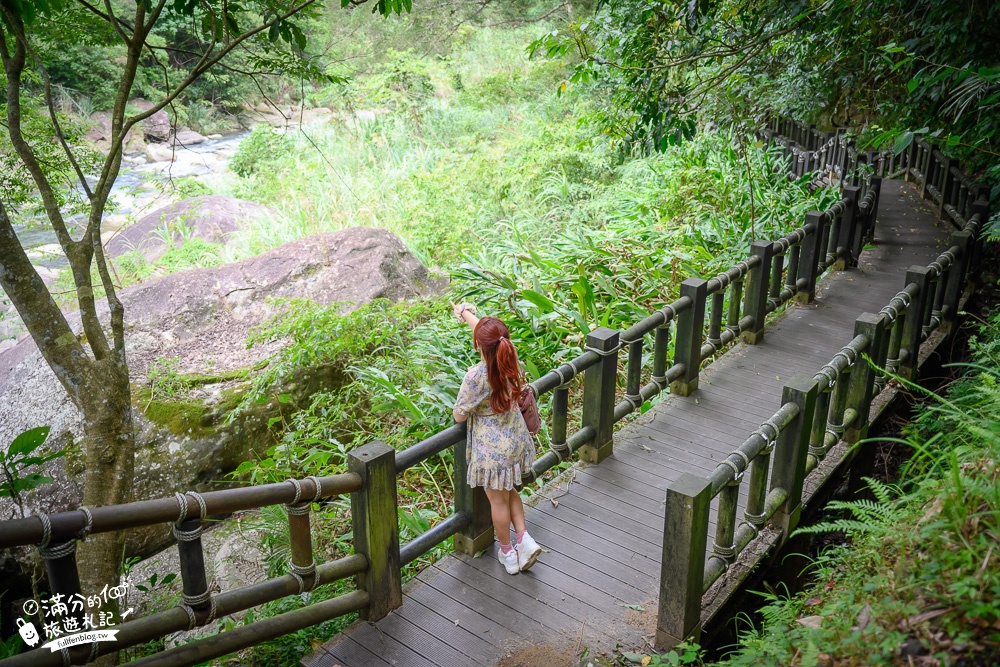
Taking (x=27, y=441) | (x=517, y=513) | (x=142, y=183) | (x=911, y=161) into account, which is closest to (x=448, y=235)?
(x=517, y=513)

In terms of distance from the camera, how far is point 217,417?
6.64 meters

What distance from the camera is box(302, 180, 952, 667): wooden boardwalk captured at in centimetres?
366

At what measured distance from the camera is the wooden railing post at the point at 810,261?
24.7 feet

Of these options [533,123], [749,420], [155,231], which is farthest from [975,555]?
[533,123]

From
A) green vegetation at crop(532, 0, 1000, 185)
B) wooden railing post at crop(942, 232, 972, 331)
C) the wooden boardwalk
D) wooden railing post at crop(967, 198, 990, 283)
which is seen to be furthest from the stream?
wooden railing post at crop(967, 198, 990, 283)

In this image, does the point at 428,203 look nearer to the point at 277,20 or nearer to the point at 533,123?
the point at 533,123

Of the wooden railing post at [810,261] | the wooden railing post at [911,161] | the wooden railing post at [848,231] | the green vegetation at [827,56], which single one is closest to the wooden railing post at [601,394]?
the green vegetation at [827,56]

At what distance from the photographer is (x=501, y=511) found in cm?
408

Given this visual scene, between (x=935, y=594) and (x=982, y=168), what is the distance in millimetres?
8944

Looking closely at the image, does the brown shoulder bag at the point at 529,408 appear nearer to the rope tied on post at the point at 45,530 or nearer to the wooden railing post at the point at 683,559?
the wooden railing post at the point at 683,559

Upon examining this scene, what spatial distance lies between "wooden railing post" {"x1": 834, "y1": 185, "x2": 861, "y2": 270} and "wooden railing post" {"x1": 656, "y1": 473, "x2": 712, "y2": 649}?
19.7 ft

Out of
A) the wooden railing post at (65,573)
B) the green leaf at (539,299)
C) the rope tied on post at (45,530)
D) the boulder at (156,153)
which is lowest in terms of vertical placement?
the green leaf at (539,299)

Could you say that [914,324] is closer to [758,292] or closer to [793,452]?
[758,292]

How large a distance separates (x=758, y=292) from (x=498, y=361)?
3.93 m
